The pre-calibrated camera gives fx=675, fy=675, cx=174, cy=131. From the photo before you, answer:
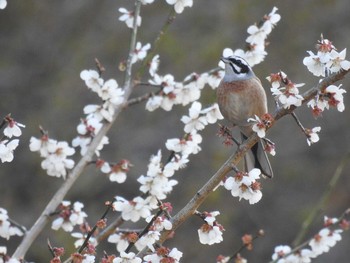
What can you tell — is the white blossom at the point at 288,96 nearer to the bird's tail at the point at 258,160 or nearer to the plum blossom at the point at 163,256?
the plum blossom at the point at 163,256

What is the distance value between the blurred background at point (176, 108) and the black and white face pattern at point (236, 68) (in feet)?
8.50

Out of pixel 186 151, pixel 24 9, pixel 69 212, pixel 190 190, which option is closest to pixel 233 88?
pixel 186 151

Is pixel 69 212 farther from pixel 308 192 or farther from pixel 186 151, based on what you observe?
pixel 308 192

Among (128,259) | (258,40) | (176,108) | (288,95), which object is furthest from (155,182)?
(176,108)

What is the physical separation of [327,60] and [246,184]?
43cm

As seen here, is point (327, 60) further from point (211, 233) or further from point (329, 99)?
point (211, 233)

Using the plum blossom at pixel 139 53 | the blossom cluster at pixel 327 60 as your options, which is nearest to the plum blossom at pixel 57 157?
the plum blossom at pixel 139 53

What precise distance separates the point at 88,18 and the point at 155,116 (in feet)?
3.40

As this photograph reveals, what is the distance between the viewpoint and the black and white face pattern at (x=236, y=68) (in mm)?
2734

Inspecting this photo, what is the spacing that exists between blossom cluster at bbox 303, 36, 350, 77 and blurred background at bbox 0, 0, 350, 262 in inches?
135

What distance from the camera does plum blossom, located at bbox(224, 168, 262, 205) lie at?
6.62 feet

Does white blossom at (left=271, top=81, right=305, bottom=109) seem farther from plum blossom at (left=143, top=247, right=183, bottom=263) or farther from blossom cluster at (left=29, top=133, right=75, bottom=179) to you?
blossom cluster at (left=29, top=133, right=75, bottom=179)

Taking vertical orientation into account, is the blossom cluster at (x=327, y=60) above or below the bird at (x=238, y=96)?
below

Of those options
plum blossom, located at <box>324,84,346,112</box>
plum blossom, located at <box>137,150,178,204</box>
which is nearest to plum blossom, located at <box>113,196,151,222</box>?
plum blossom, located at <box>137,150,178,204</box>
